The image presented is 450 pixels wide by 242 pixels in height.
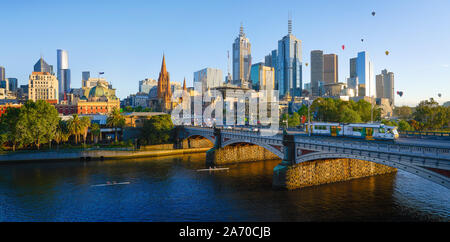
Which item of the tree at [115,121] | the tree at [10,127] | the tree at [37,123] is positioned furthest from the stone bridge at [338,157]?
the tree at [10,127]

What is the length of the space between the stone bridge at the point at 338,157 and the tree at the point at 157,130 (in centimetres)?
2608

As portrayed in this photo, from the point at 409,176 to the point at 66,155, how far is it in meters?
78.2

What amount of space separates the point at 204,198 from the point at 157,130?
5222 centimetres

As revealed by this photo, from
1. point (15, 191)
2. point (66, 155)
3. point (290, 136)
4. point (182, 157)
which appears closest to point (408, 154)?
point (290, 136)

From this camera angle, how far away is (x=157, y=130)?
91750 mm

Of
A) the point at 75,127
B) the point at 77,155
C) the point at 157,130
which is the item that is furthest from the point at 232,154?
the point at 75,127

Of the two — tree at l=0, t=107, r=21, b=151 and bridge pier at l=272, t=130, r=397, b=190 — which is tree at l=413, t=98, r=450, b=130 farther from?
tree at l=0, t=107, r=21, b=151

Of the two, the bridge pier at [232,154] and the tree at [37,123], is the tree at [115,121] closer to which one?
the tree at [37,123]

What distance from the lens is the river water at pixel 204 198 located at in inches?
1432

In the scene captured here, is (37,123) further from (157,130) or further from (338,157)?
(338,157)

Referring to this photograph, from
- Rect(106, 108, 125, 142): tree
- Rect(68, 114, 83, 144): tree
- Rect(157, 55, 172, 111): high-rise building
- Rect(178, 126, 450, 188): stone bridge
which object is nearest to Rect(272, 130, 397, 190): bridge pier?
Rect(178, 126, 450, 188): stone bridge

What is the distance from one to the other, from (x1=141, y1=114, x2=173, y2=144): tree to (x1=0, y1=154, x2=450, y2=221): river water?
1149 inches

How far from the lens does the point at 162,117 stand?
9656 centimetres

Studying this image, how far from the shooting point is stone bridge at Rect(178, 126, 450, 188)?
30.1 meters
